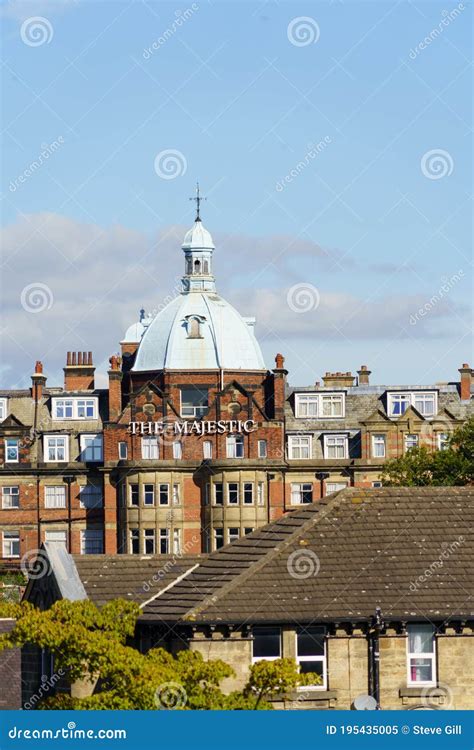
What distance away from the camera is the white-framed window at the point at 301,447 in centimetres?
12625

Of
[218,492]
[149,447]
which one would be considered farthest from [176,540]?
[149,447]

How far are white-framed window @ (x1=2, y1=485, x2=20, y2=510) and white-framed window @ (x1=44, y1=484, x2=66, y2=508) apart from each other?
154cm

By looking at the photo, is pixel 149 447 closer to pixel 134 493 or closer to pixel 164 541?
pixel 134 493

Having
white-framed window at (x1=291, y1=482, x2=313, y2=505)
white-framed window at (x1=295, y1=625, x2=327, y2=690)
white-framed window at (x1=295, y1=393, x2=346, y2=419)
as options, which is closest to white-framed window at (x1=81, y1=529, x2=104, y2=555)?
white-framed window at (x1=291, y1=482, x2=313, y2=505)

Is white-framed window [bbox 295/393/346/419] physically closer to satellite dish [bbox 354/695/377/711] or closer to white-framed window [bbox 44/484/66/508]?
white-framed window [bbox 44/484/66/508]

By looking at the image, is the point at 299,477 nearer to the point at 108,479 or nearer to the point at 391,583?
the point at 108,479

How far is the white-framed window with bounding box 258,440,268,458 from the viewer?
124m

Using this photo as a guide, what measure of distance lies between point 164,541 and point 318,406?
13.1m

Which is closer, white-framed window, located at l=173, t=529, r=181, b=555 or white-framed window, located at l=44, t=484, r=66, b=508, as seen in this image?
white-framed window, located at l=173, t=529, r=181, b=555

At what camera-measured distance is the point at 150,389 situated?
123 meters

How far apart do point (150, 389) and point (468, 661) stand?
80.1 meters

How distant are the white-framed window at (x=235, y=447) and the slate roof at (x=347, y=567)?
75043mm

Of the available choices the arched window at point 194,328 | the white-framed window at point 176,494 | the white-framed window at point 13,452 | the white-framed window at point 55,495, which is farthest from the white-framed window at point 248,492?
the white-framed window at point 13,452

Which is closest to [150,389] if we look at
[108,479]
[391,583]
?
[108,479]
